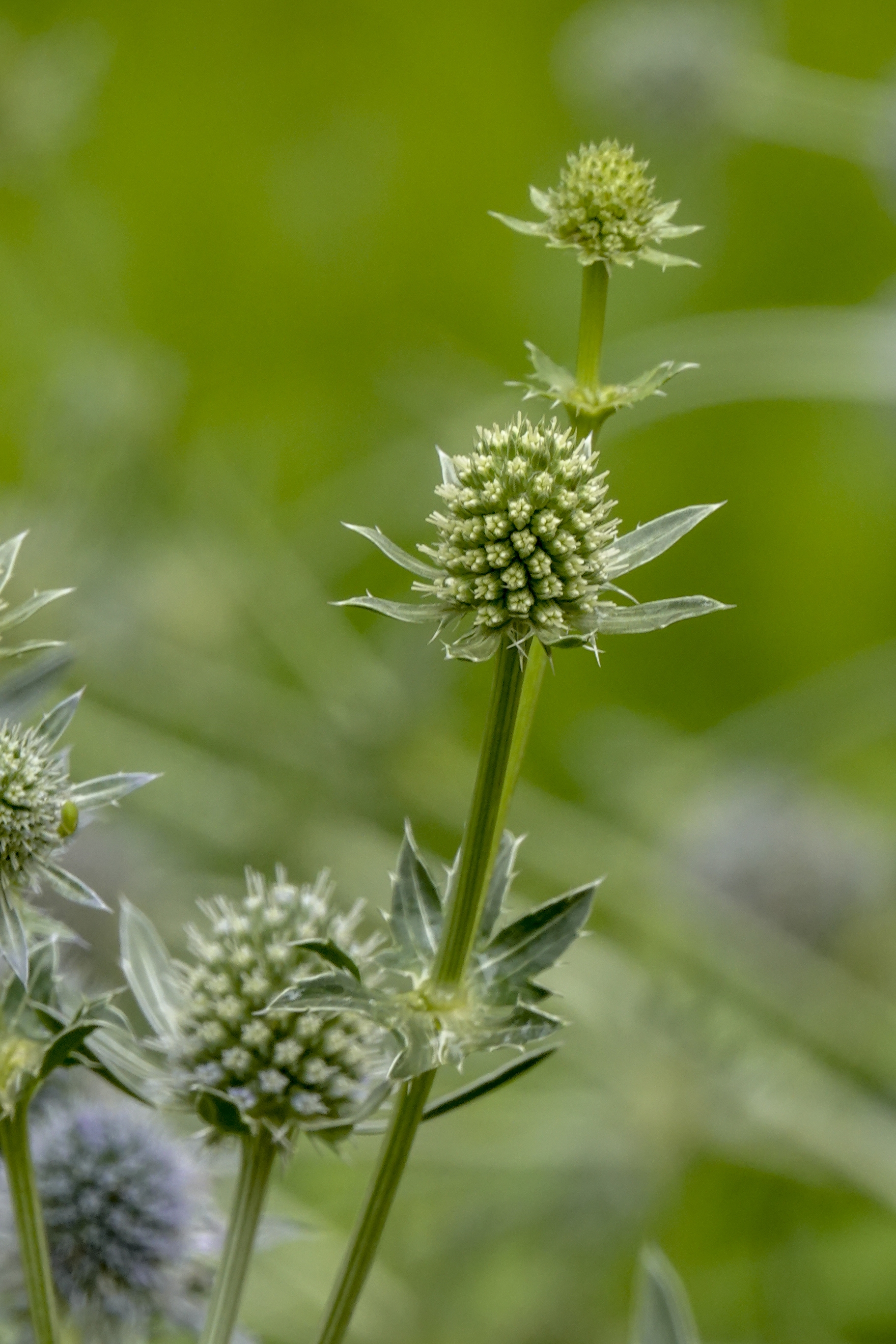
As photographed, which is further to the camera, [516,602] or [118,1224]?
[118,1224]

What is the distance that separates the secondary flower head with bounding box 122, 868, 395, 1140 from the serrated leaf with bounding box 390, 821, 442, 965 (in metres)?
0.01

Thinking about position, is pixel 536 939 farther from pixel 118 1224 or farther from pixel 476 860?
pixel 118 1224

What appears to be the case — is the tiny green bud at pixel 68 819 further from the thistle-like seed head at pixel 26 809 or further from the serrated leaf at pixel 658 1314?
the serrated leaf at pixel 658 1314

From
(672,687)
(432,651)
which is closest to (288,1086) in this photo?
(432,651)

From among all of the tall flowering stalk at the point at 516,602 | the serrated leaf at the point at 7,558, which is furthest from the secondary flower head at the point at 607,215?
the serrated leaf at the point at 7,558

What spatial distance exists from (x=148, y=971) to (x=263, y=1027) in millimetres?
38

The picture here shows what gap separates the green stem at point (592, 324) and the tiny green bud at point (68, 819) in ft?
0.49

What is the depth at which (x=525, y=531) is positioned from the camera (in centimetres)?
32

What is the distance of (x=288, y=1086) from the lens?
371 mm

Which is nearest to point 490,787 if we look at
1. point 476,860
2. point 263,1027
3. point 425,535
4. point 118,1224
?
point 476,860

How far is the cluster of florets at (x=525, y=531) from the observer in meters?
0.31

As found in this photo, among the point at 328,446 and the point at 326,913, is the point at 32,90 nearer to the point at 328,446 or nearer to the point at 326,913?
the point at 328,446

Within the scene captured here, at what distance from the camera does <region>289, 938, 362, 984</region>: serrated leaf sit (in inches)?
11.9

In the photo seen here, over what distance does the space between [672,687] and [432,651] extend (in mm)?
503
